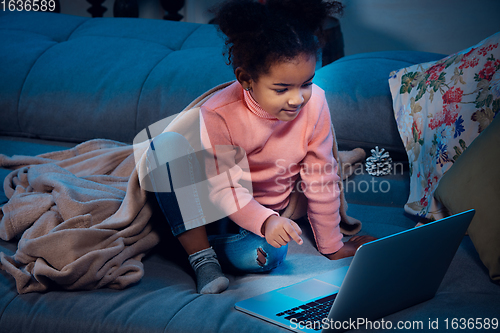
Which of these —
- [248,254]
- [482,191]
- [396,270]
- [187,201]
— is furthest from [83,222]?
[482,191]

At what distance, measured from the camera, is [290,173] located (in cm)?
97

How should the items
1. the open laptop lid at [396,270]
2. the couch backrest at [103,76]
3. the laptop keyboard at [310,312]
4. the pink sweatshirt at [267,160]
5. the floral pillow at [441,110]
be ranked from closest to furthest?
the open laptop lid at [396,270], the laptop keyboard at [310,312], the pink sweatshirt at [267,160], the floral pillow at [441,110], the couch backrest at [103,76]

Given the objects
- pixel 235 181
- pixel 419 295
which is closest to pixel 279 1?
pixel 235 181

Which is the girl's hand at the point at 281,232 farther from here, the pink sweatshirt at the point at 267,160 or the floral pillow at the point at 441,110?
the floral pillow at the point at 441,110

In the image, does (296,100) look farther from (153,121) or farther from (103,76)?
(103,76)

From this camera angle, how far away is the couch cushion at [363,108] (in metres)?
1.30

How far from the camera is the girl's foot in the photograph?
794mm

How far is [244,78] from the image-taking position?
2.79 ft

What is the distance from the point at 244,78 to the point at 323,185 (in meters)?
→ 0.30

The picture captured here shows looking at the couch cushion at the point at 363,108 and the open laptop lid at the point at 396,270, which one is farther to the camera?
the couch cushion at the point at 363,108

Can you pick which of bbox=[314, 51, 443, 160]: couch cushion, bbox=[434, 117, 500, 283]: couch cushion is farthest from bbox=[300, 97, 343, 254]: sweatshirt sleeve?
bbox=[314, 51, 443, 160]: couch cushion

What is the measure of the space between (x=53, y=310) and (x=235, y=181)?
0.40 m

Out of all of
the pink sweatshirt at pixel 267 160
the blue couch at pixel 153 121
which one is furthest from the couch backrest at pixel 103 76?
the pink sweatshirt at pixel 267 160

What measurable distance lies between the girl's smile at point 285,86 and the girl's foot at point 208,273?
31 centimetres
